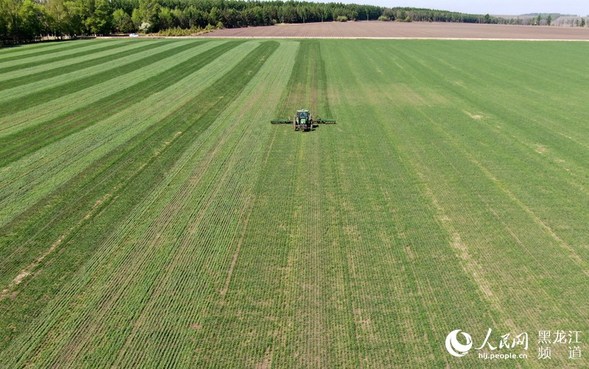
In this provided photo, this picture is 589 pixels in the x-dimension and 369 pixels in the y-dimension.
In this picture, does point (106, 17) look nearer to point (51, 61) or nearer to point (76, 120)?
point (51, 61)

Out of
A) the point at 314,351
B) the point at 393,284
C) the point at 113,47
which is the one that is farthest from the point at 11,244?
the point at 113,47

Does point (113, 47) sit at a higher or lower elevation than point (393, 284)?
higher

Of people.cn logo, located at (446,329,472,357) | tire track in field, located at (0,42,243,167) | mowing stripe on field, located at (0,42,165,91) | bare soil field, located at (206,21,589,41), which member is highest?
bare soil field, located at (206,21,589,41)

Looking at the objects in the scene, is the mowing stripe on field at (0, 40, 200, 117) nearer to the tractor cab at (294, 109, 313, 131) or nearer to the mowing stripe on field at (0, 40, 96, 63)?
the mowing stripe on field at (0, 40, 96, 63)

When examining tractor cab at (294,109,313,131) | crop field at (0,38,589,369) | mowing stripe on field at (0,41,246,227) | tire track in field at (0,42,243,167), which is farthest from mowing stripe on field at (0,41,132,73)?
tractor cab at (294,109,313,131)

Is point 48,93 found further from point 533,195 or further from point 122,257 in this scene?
point 533,195
